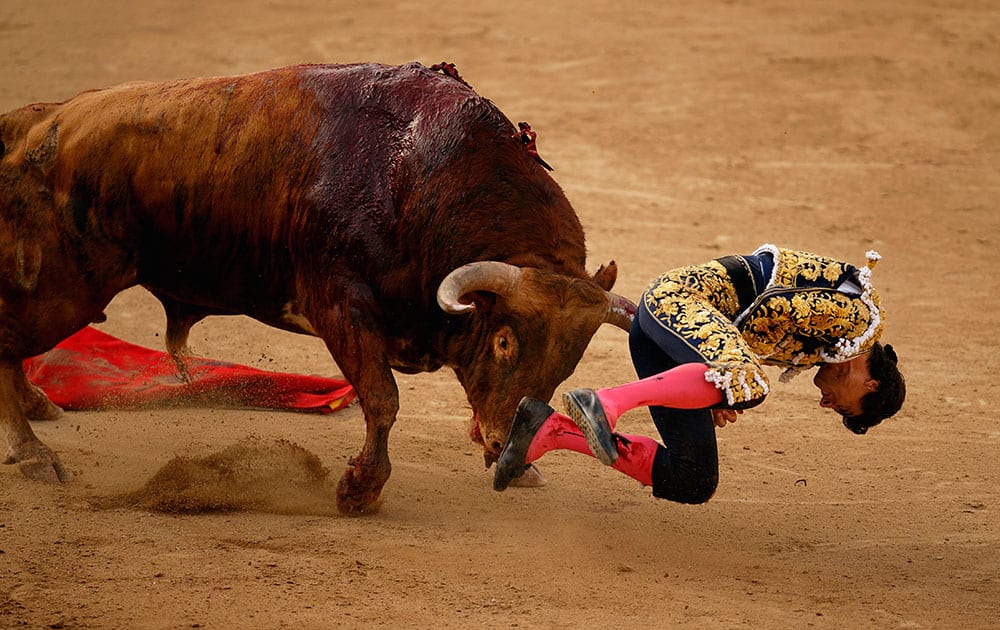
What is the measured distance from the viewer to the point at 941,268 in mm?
10336

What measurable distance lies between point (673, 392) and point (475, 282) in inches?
39.6

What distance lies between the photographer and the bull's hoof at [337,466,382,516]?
5.58m

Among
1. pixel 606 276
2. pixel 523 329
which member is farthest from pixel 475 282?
pixel 606 276

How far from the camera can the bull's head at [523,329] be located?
5410 millimetres

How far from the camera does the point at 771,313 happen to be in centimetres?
496

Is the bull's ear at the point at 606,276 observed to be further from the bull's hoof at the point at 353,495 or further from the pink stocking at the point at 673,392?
the bull's hoof at the point at 353,495

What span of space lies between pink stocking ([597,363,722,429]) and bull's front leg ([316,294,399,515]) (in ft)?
4.08

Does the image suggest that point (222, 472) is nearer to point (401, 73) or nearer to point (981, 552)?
point (401, 73)

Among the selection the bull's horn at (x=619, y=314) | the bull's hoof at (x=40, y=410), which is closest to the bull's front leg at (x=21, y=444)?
the bull's hoof at (x=40, y=410)

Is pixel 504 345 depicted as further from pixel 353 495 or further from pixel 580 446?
pixel 353 495

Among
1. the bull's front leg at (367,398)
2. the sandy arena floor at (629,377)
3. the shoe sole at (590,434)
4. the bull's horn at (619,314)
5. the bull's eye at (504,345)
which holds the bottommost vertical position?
the sandy arena floor at (629,377)

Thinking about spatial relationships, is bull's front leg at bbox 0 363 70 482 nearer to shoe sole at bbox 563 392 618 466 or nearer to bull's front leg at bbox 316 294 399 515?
bull's front leg at bbox 316 294 399 515

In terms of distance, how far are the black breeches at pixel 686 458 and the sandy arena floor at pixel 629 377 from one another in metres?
0.33

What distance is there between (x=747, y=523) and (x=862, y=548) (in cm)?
54
